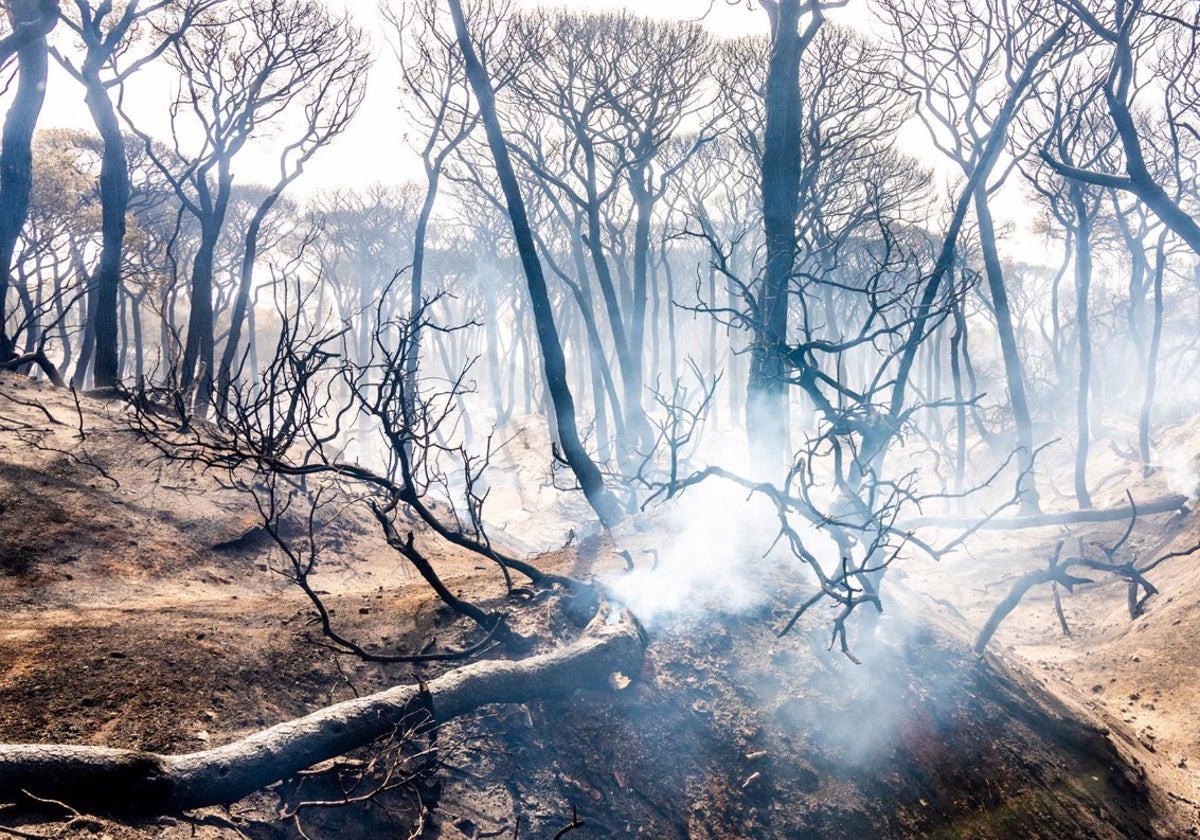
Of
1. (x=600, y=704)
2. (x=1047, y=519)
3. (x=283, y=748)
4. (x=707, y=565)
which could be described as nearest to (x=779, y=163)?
(x=1047, y=519)

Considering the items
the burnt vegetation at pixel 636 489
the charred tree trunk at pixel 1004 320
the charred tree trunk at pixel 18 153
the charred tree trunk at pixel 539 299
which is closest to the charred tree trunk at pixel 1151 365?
the burnt vegetation at pixel 636 489

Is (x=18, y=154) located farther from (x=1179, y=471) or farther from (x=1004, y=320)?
(x=1179, y=471)

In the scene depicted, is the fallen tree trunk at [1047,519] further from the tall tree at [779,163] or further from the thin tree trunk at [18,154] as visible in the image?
the thin tree trunk at [18,154]

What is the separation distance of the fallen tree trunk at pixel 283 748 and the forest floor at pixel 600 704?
0.13 metres

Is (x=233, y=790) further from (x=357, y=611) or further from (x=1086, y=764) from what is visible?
(x=1086, y=764)

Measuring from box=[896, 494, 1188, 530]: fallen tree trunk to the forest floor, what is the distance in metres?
0.99

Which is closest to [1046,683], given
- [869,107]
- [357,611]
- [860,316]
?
[357,611]

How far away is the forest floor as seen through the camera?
4211 mm

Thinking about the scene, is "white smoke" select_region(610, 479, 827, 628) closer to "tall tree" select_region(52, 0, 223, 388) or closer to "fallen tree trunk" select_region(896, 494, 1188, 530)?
"fallen tree trunk" select_region(896, 494, 1188, 530)

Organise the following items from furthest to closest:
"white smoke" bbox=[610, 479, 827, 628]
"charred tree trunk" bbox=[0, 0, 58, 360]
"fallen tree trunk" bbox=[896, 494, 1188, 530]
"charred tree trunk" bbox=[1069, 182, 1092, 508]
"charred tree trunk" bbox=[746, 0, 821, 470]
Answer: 1. "charred tree trunk" bbox=[1069, 182, 1092, 508]
2. "charred tree trunk" bbox=[0, 0, 58, 360]
3. "charred tree trunk" bbox=[746, 0, 821, 470]
4. "fallen tree trunk" bbox=[896, 494, 1188, 530]
5. "white smoke" bbox=[610, 479, 827, 628]

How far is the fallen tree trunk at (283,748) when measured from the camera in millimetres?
3332

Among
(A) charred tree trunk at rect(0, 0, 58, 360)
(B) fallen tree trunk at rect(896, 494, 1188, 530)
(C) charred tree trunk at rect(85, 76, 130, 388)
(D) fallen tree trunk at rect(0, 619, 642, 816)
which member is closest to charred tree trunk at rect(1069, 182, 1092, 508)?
(B) fallen tree trunk at rect(896, 494, 1188, 530)

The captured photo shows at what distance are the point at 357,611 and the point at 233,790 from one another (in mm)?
2354

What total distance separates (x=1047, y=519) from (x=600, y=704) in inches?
264
